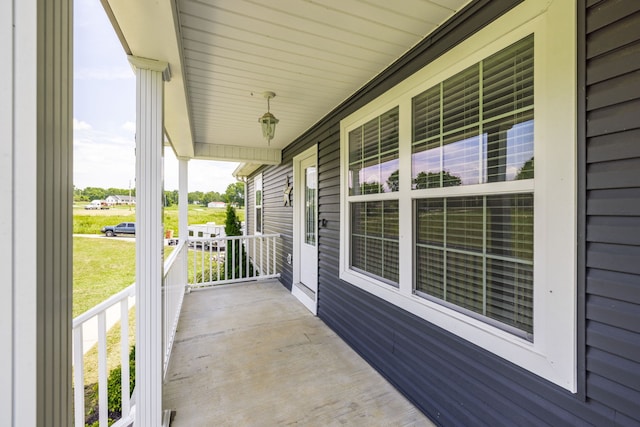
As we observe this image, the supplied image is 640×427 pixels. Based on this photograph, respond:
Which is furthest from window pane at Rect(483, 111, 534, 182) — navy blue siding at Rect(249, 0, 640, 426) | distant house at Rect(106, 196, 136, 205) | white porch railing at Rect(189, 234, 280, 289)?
white porch railing at Rect(189, 234, 280, 289)

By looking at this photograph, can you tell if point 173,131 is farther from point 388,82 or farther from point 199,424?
point 199,424

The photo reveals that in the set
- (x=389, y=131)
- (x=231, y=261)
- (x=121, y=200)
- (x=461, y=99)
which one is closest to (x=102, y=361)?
(x=121, y=200)

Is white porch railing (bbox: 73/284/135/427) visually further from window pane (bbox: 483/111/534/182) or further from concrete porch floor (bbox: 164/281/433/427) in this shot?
window pane (bbox: 483/111/534/182)

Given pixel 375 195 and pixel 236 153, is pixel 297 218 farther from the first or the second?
pixel 375 195

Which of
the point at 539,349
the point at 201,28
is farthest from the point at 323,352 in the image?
the point at 201,28

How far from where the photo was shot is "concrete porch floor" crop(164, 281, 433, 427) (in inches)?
78.7

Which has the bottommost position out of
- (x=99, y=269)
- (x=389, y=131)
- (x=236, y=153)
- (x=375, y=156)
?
(x=99, y=269)

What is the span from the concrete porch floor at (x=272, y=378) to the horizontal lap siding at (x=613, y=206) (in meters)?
1.21

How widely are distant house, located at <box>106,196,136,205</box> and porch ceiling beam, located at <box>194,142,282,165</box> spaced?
3.17 metres

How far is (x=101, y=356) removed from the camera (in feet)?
5.39

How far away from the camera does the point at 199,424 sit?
6.34 ft

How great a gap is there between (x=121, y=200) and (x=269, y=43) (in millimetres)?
1440
